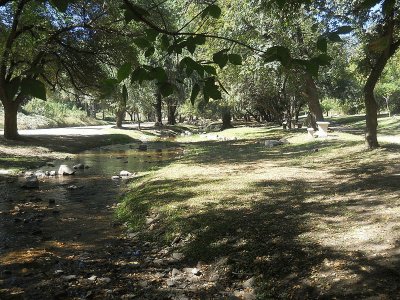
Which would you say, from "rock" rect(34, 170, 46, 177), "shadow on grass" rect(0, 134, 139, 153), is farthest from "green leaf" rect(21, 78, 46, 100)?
"shadow on grass" rect(0, 134, 139, 153)

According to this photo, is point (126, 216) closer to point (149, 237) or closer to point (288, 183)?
point (149, 237)

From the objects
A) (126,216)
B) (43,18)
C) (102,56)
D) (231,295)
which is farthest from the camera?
(102,56)

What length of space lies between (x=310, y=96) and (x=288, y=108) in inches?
518

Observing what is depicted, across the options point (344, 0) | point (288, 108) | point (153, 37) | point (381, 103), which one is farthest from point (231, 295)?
point (381, 103)

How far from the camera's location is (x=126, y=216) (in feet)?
28.9

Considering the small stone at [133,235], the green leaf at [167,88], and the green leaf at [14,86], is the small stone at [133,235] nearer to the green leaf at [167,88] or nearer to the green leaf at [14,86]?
the green leaf at [167,88]

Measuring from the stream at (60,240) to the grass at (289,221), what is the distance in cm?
72

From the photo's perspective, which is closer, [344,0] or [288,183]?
[288,183]

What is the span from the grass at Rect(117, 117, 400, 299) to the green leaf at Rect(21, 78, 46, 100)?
11.3ft

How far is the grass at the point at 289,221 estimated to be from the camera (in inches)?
180

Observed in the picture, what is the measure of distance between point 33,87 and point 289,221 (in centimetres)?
535

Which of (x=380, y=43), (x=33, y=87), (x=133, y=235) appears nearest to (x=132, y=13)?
(x=33, y=87)

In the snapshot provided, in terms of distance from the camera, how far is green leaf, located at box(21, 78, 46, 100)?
6.35 feet

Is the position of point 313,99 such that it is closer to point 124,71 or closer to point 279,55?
point 279,55
